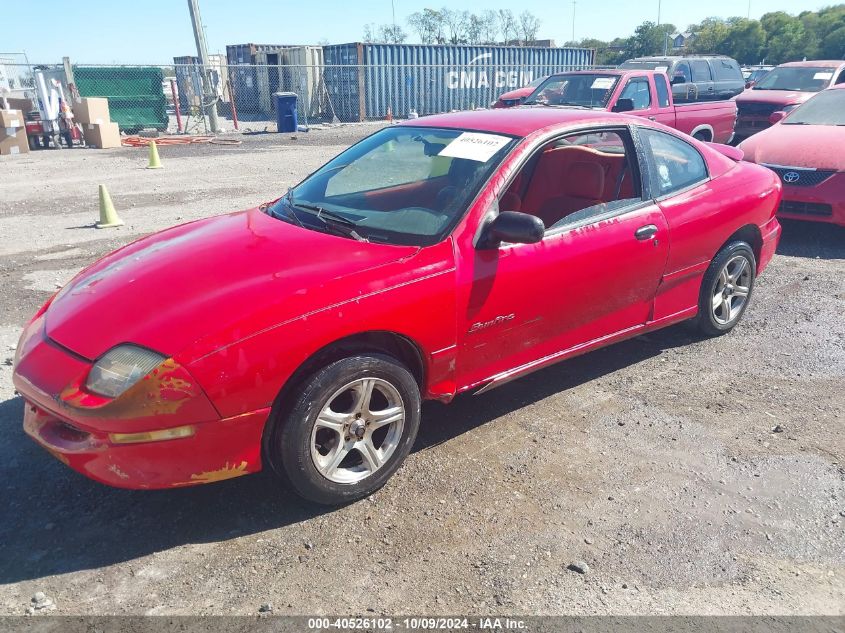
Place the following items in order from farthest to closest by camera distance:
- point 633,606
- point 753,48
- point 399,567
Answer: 1. point 753,48
2. point 399,567
3. point 633,606

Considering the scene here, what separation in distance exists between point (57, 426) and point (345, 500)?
49.0 inches

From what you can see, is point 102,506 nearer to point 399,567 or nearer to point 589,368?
point 399,567

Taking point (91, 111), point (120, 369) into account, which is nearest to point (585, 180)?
point (120, 369)

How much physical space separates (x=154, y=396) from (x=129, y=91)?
21281 millimetres

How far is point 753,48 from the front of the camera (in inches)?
2190

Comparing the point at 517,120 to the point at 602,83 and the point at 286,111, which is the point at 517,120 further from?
the point at 286,111

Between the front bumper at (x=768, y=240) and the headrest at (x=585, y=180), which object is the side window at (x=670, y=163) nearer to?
the headrest at (x=585, y=180)

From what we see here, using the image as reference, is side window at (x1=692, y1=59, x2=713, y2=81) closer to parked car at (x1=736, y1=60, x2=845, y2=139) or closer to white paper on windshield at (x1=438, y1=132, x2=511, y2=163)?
parked car at (x1=736, y1=60, x2=845, y2=139)

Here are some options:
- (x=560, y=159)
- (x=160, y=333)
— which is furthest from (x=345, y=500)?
(x=560, y=159)

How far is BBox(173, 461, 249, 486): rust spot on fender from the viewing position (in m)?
2.69

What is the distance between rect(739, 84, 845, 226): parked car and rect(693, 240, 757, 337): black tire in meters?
2.79

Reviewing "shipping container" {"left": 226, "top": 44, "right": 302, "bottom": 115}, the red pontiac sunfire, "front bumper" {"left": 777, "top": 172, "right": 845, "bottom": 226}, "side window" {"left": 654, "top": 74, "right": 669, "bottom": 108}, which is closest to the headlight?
the red pontiac sunfire

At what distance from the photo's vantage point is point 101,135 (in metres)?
17.4

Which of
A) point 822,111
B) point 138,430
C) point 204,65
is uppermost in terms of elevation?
point 204,65
